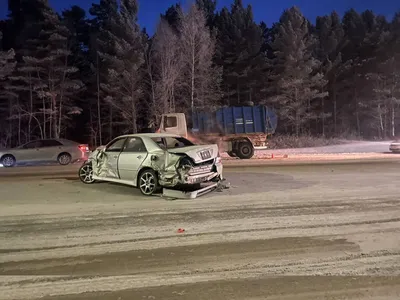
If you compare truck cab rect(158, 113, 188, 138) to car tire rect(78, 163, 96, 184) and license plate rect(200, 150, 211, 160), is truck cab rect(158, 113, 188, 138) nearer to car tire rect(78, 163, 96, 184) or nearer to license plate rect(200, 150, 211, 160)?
car tire rect(78, 163, 96, 184)

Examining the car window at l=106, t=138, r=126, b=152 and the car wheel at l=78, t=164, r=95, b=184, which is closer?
the car window at l=106, t=138, r=126, b=152

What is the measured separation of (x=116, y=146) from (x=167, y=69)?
25074 millimetres

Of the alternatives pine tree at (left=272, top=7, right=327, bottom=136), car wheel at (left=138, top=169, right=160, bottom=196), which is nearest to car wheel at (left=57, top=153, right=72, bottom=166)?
car wheel at (left=138, top=169, right=160, bottom=196)

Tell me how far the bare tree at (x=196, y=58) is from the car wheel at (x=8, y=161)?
56.9 feet

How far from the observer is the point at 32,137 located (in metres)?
42.8

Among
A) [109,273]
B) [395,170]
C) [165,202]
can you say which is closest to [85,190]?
[165,202]

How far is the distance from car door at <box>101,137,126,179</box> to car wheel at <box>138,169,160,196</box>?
0.94m

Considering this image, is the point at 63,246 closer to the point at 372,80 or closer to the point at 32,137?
the point at 32,137

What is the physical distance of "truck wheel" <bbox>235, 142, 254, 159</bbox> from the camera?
21984 mm

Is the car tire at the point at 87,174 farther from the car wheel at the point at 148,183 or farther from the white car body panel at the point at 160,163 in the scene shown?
the car wheel at the point at 148,183

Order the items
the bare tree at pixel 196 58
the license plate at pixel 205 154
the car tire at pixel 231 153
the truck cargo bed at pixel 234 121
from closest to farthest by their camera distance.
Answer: the license plate at pixel 205 154 < the truck cargo bed at pixel 234 121 < the car tire at pixel 231 153 < the bare tree at pixel 196 58

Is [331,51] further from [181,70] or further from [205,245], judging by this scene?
[205,245]

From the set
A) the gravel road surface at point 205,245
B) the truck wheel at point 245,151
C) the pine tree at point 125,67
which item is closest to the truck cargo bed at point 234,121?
the truck wheel at point 245,151

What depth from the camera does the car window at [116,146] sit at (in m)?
10.8
